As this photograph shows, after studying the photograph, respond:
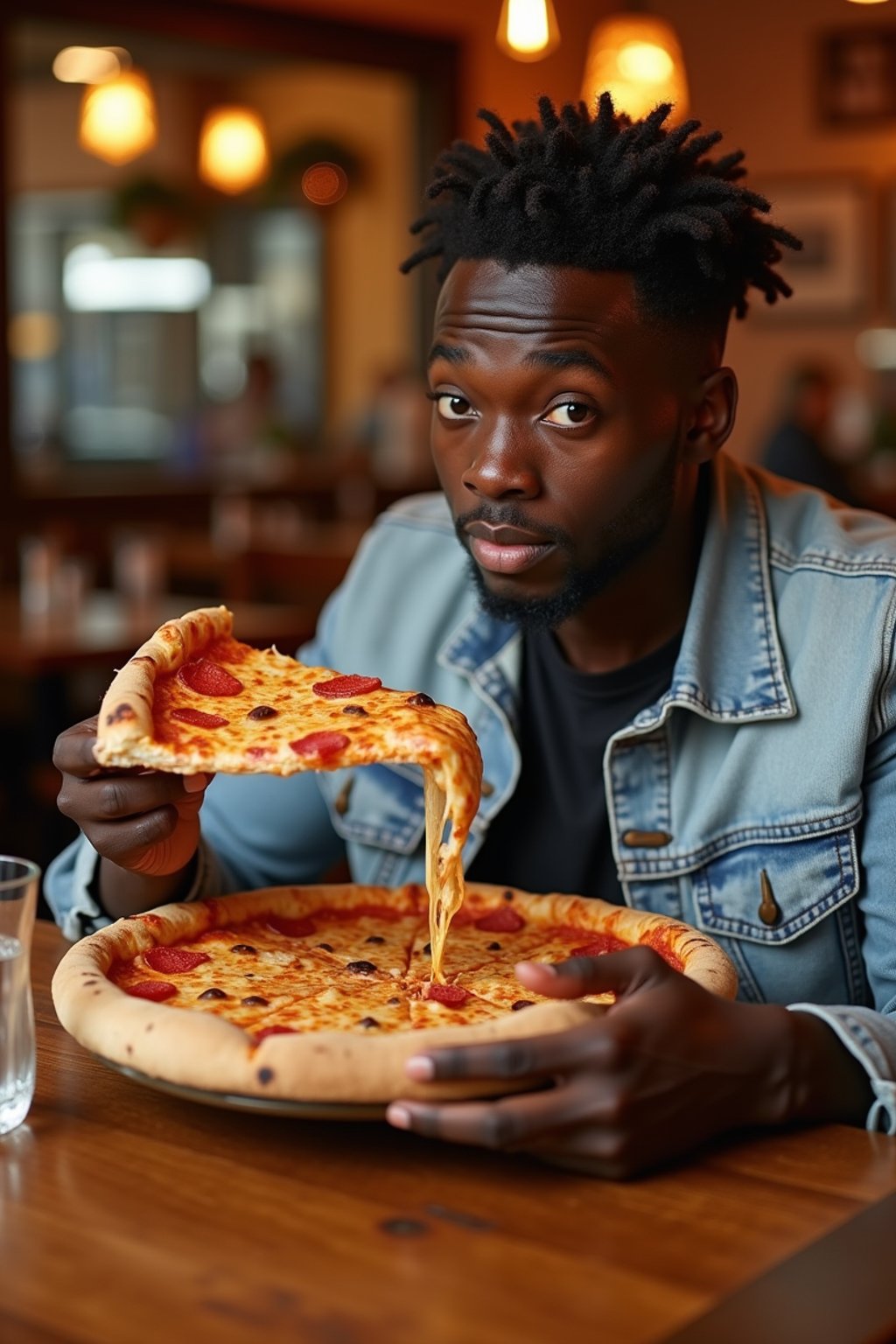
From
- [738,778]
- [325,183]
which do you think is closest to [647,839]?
[738,778]

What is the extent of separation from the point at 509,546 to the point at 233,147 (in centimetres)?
762

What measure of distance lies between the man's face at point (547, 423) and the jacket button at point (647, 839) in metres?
0.27

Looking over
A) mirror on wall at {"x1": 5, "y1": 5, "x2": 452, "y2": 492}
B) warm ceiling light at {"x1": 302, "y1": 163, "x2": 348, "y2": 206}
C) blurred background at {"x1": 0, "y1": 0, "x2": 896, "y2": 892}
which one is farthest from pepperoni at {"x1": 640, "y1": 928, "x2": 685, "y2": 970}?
warm ceiling light at {"x1": 302, "y1": 163, "x2": 348, "y2": 206}

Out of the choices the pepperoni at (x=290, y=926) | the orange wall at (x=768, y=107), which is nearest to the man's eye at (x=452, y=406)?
the pepperoni at (x=290, y=926)

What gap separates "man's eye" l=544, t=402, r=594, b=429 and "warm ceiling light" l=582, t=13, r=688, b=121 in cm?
510

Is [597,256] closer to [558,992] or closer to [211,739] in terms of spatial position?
[211,739]

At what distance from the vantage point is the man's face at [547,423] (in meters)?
1.67

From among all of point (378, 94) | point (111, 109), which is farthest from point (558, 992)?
point (378, 94)

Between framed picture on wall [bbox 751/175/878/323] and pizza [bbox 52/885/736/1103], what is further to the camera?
framed picture on wall [bbox 751/175/878/323]

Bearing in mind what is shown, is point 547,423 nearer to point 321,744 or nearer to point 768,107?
point 321,744

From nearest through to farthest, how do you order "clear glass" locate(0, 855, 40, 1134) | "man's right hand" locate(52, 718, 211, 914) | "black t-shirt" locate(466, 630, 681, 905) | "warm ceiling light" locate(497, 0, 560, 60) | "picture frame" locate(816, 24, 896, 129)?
"clear glass" locate(0, 855, 40, 1134) < "man's right hand" locate(52, 718, 211, 914) < "black t-shirt" locate(466, 630, 681, 905) < "warm ceiling light" locate(497, 0, 560, 60) < "picture frame" locate(816, 24, 896, 129)

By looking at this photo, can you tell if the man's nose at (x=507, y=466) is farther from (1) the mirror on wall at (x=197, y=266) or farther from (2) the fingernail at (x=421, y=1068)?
(1) the mirror on wall at (x=197, y=266)

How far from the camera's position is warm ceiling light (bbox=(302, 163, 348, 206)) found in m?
11.1

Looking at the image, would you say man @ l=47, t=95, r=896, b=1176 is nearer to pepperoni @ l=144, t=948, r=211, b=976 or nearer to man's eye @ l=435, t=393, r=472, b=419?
man's eye @ l=435, t=393, r=472, b=419
